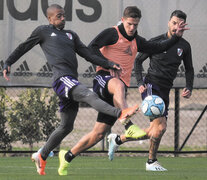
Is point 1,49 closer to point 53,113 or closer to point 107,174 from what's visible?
point 53,113

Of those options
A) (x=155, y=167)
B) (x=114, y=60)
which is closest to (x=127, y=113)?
(x=114, y=60)

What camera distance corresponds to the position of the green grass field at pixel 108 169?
783 cm

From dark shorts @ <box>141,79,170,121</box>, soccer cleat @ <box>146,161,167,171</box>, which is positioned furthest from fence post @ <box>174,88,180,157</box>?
soccer cleat @ <box>146,161,167,171</box>

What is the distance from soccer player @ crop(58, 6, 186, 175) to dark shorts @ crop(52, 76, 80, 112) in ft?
1.33

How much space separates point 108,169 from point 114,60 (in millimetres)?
1640

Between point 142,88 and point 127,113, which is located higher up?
point 127,113

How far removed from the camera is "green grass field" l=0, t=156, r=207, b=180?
7.83 metres

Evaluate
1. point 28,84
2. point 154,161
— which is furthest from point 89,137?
point 28,84

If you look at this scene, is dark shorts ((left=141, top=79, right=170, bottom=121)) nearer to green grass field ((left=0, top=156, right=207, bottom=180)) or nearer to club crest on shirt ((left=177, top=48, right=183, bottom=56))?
club crest on shirt ((left=177, top=48, right=183, bottom=56))

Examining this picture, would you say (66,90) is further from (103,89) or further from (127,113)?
(127,113)

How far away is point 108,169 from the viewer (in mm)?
9312

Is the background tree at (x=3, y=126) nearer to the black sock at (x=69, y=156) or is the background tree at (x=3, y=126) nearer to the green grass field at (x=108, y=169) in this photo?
the green grass field at (x=108, y=169)

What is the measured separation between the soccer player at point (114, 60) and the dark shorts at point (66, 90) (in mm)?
404

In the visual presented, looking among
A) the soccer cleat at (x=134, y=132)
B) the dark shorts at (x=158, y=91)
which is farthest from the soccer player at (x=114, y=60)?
the dark shorts at (x=158, y=91)
